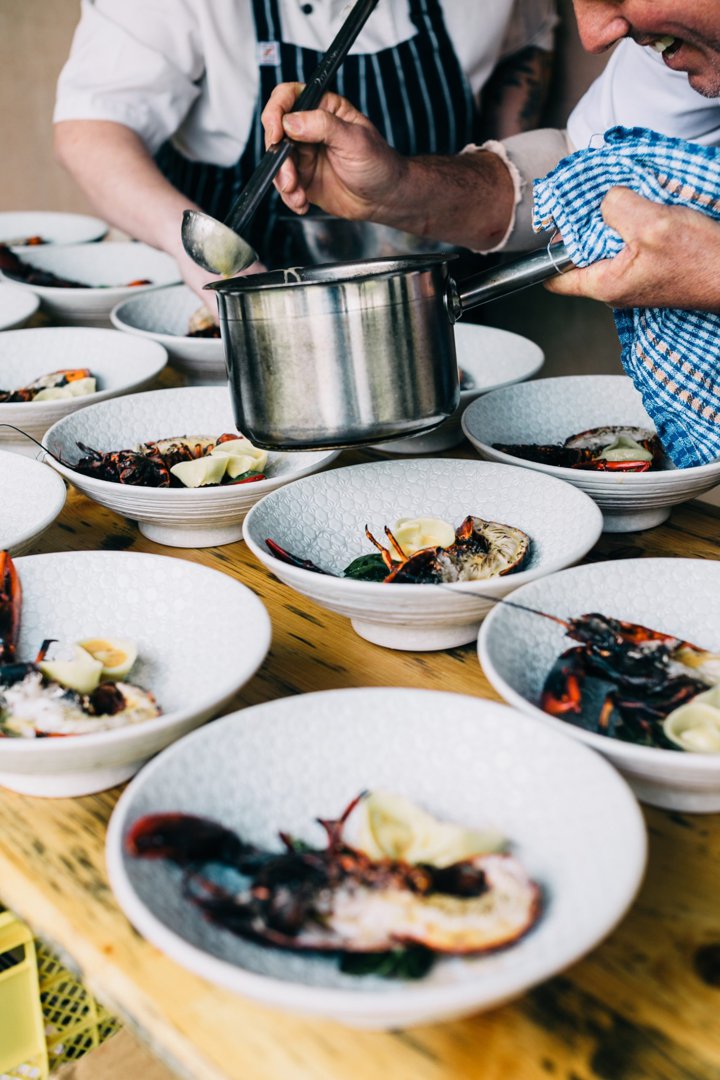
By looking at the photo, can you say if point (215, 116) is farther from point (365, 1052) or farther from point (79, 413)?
point (365, 1052)

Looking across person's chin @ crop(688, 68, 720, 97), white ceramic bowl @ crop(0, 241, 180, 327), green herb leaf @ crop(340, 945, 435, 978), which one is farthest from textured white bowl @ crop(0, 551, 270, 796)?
white ceramic bowl @ crop(0, 241, 180, 327)

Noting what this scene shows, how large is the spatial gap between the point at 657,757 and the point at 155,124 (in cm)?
218

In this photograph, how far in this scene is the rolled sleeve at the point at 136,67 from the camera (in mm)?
2301

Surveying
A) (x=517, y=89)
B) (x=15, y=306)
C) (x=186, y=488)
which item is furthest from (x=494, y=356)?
(x=517, y=89)

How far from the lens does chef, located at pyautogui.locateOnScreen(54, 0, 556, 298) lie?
7.54ft

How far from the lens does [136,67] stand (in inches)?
91.9

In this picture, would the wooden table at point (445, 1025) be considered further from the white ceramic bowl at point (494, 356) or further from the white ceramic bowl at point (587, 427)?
the white ceramic bowl at point (494, 356)

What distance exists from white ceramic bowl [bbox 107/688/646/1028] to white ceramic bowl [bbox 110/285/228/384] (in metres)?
1.13

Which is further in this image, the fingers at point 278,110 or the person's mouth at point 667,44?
the fingers at point 278,110

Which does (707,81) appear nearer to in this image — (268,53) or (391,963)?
(391,963)

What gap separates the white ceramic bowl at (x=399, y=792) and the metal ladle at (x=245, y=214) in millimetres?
726

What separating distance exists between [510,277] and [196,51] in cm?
159

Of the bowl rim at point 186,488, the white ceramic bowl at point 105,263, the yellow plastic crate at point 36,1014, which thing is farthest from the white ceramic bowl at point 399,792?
the white ceramic bowl at point 105,263

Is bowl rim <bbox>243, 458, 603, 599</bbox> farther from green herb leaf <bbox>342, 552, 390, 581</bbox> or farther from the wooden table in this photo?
the wooden table
